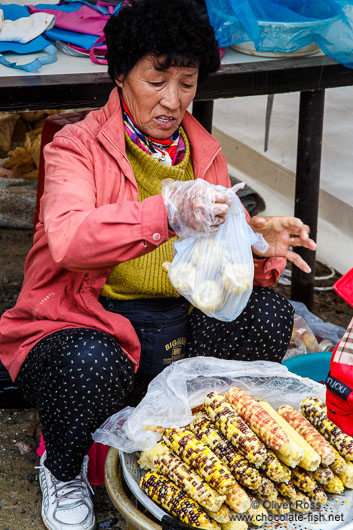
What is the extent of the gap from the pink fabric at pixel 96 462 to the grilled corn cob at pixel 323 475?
835 mm

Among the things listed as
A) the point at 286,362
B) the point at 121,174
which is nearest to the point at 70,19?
the point at 121,174

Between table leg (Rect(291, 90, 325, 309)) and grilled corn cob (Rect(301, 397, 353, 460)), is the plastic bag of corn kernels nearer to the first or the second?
grilled corn cob (Rect(301, 397, 353, 460))

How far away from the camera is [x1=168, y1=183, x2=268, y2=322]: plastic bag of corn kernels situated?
223 centimetres

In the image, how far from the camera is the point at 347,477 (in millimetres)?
2244

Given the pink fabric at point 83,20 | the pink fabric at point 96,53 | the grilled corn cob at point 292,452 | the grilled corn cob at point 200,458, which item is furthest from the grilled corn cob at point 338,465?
the pink fabric at point 83,20

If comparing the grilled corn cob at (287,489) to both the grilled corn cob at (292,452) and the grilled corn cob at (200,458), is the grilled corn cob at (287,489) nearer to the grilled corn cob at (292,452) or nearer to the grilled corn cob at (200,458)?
the grilled corn cob at (292,452)

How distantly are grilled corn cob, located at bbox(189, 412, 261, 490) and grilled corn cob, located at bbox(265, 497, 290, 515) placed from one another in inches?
3.2

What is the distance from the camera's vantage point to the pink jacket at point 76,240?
7.21ft

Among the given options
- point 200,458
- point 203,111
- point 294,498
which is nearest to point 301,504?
point 294,498

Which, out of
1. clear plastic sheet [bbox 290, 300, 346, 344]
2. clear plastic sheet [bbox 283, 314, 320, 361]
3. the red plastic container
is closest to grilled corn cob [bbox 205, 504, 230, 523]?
the red plastic container

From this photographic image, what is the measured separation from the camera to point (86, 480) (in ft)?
8.63

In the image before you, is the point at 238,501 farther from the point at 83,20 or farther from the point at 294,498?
the point at 83,20

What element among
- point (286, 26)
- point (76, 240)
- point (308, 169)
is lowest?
point (308, 169)

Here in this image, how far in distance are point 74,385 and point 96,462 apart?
542 mm
